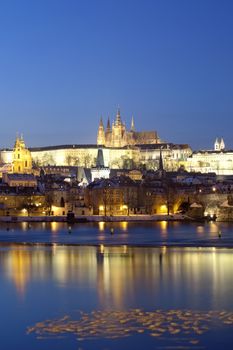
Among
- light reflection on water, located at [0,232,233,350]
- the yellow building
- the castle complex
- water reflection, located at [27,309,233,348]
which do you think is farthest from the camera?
the castle complex

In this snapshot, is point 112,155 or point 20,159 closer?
point 20,159

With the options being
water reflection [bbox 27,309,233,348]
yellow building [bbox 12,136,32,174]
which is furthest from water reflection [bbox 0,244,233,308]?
yellow building [bbox 12,136,32,174]

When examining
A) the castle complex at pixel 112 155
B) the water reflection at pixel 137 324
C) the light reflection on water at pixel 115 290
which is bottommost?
the water reflection at pixel 137 324

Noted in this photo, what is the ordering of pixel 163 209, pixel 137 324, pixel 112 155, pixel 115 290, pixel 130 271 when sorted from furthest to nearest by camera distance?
1. pixel 112 155
2. pixel 163 209
3. pixel 130 271
4. pixel 115 290
5. pixel 137 324

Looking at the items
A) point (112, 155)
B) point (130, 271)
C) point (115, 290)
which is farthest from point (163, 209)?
point (112, 155)

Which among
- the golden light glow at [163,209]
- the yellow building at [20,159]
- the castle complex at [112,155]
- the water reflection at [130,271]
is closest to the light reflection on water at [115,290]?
the water reflection at [130,271]

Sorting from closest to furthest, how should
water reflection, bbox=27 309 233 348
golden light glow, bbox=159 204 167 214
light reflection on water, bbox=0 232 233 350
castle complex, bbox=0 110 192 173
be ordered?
water reflection, bbox=27 309 233 348 → light reflection on water, bbox=0 232 233 350 → golden light glow, bbox=159 204 167 214 → castle complex, bbox=0 110 192 173

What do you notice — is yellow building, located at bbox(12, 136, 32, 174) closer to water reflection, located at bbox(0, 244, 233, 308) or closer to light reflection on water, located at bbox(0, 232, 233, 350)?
water reflection, located at bbox(0, 244, 233, 308)

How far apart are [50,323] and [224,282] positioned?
20.0 feet

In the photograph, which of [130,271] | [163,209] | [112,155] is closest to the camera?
[130,271]

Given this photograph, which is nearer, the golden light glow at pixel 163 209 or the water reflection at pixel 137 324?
the water reflection at pixel 137 324

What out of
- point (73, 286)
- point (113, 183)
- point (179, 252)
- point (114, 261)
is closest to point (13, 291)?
point (73, 286)

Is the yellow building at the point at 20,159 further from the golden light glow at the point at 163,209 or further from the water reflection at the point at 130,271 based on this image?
the water reflection at the point at 130,271

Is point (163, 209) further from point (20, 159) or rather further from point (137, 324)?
point (137, 324)
